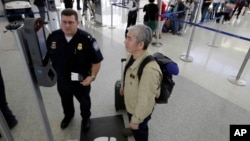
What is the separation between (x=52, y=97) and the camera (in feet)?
9.41

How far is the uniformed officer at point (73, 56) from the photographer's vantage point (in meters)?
1.59

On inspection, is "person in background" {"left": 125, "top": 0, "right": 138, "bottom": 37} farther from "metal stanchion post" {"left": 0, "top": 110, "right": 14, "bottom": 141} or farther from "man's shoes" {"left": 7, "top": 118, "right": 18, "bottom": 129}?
"metal stanchion post" {"left": 0, "top": 110, "right": 14, "bottom": 141}

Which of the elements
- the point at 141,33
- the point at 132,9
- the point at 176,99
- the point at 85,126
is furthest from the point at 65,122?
the point at 132,9

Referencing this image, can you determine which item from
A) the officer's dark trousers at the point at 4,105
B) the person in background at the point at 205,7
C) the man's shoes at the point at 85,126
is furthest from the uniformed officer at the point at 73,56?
the person in background at the point at 205,7

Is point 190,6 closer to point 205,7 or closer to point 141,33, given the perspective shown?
point 205,7

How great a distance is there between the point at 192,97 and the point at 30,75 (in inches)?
103

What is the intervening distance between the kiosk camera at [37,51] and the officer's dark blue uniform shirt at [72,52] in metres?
0.50

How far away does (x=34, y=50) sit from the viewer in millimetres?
1028

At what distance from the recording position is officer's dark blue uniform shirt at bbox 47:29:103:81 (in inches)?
64.4

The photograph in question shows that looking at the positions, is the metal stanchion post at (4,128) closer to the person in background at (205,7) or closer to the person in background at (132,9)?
the person in background at (132,9)

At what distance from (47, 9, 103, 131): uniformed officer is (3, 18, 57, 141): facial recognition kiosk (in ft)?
1.63

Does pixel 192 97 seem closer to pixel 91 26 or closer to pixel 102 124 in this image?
pixel 102 124

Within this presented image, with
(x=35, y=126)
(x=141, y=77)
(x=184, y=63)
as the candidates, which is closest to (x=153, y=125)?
(x=141, y=77)

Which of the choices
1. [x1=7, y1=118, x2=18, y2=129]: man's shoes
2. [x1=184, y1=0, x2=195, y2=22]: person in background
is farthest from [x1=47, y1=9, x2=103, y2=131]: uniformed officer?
[x1=184, y1=0, x2=195, y2=22]: person in background
